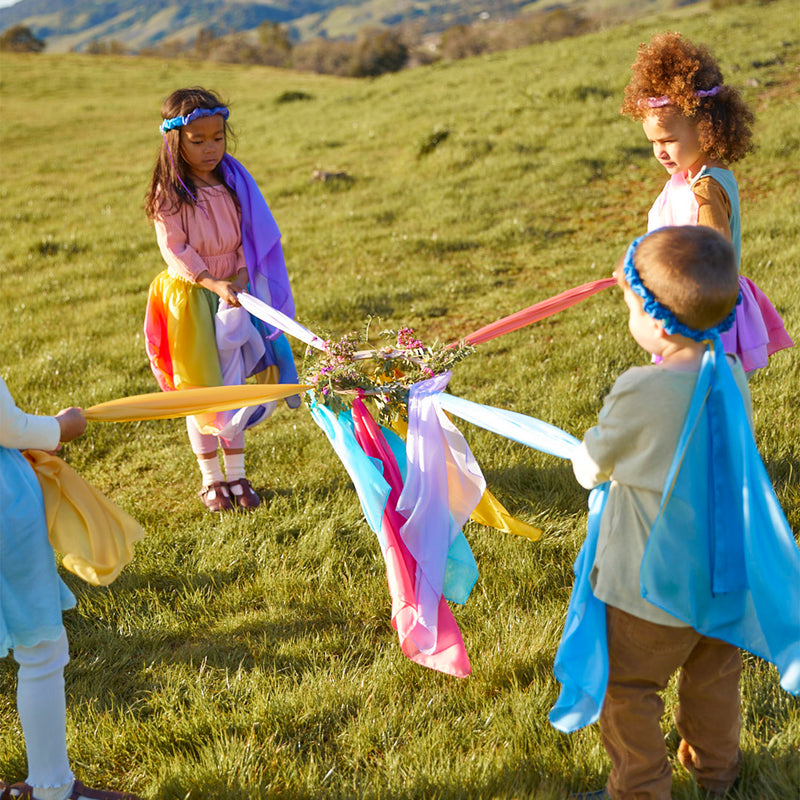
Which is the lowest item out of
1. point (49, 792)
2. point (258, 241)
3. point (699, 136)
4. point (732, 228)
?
point (49, 792)

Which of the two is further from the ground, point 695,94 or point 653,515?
point 695,94

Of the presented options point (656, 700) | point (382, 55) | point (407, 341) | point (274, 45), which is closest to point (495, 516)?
point (407, 341)

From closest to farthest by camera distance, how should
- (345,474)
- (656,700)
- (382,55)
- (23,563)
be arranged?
(656,700) < (23,563) < (345,474) < (382,55)

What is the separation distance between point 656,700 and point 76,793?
6.35 ft

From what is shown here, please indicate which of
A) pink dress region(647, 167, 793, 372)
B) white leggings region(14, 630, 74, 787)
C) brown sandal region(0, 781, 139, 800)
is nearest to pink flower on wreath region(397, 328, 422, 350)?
pink dress region(647, 167, 793, 372)

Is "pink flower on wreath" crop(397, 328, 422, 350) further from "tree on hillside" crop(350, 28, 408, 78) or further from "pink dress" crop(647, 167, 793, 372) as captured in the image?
"tree on hillside" crop(350, 28, 408, 78)

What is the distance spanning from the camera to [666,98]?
362 cm

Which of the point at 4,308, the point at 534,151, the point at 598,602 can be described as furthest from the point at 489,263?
the point at 598,602

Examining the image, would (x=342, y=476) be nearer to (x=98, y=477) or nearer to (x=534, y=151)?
(x=98, y=477)

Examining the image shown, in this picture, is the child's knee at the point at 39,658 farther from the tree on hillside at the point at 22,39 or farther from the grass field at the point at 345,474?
the tree on hillside at the point at 22,39

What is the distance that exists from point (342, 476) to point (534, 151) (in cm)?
935

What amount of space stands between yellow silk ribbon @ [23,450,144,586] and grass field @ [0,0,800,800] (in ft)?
2.58

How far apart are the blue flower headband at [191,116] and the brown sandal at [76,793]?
314cm

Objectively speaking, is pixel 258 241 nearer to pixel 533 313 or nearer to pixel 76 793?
pixel 533 313
